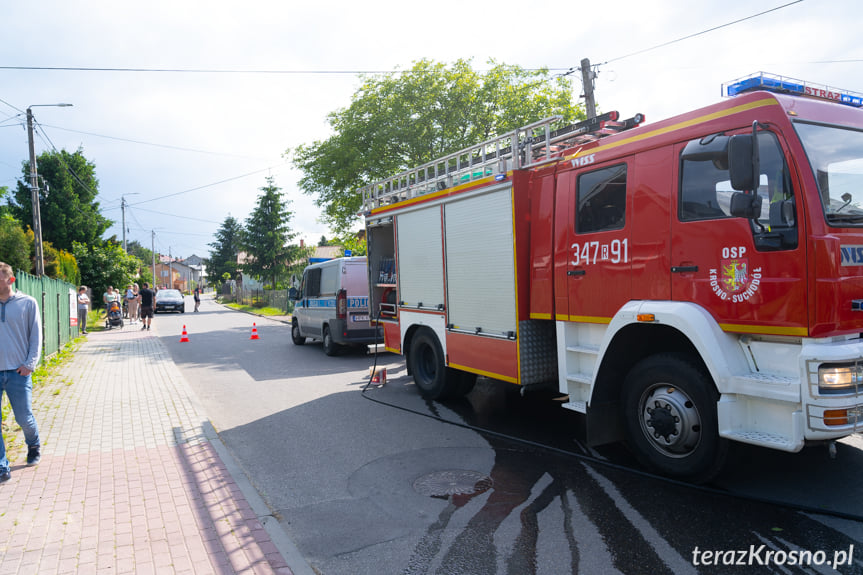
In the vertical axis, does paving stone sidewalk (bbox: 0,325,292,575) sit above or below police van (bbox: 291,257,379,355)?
below

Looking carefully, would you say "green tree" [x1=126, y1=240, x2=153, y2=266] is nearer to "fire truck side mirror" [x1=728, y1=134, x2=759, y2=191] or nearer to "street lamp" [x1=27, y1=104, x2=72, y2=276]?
"street lamp" [x1=27, y1=104, x2=72, y2=276]

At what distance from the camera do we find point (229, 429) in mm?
6887

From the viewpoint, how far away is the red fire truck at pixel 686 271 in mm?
3715

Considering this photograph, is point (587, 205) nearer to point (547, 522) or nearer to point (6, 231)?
point (547, 522)

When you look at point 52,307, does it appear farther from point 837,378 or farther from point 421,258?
point 837,378

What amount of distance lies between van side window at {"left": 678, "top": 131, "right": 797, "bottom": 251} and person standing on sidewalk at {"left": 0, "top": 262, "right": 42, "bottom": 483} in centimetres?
569

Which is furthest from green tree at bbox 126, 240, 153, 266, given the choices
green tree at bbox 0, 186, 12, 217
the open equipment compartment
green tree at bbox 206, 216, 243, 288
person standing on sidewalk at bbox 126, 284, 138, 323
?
the open equipment compartment

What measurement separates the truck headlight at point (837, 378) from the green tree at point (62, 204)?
43042 millimetres

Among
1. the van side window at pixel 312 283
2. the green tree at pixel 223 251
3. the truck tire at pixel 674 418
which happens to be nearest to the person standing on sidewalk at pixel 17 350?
the truck tire at pixel 674 418

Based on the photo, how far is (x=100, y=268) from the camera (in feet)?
91.5

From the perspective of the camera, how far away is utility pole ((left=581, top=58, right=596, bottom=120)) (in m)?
16.5

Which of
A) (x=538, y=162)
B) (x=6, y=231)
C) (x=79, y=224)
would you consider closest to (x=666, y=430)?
(x=538, y=162)

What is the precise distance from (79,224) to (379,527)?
43.5 meters

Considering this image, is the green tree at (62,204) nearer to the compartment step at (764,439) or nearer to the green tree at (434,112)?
the green tree at (434,112)
